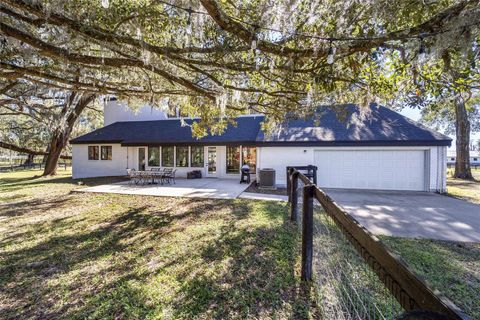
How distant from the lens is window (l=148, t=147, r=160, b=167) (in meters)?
16.9

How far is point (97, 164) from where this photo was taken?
17719 millimetres

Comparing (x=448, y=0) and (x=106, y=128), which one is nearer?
(x=448, y=0)

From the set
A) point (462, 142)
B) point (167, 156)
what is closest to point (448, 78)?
point (167, 156)

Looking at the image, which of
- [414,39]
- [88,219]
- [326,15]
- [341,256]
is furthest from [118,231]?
[414,39]

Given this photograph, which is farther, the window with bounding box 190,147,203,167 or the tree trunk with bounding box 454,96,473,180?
the window with bounding box 190,147,203,167

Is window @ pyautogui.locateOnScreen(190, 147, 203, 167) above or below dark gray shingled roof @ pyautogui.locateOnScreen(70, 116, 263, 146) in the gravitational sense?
below

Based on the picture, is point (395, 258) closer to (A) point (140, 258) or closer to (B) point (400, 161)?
(A) point (140, 258)

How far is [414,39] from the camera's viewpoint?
323cm

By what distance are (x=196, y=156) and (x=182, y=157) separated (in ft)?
3.62

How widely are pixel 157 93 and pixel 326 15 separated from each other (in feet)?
16.2

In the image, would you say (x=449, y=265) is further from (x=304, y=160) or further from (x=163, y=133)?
(x=163, y=133)

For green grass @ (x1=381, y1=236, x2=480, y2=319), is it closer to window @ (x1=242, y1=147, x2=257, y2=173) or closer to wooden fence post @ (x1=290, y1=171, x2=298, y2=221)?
wooden fence post @ (x1=290, y1=171, x2=298, y2=221)

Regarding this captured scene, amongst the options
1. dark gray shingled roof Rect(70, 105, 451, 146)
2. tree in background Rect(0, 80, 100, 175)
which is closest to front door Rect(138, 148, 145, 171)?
dark gray shingled roof Rect(70, 105, 451, 146)

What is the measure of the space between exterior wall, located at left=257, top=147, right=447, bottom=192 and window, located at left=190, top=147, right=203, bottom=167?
5.12 meters
